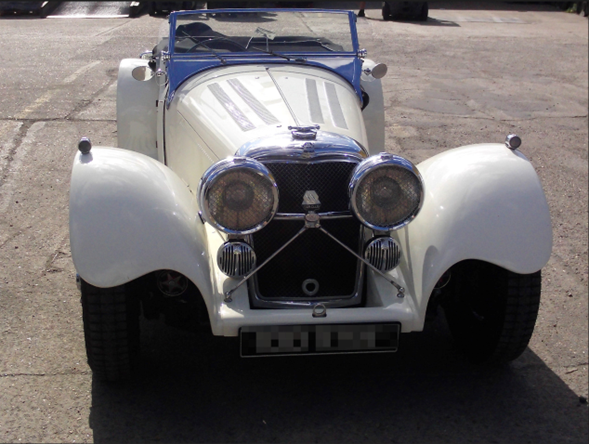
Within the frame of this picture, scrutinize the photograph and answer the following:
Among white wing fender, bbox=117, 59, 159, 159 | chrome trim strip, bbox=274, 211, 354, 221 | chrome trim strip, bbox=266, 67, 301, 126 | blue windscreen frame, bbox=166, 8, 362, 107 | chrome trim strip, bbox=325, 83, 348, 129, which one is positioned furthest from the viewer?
white wing fender, bbox=117, 59, 159, 159

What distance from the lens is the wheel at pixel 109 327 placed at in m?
2.94

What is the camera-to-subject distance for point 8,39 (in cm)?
500

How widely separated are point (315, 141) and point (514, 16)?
1612 cm

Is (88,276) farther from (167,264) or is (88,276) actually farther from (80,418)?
(80,418)

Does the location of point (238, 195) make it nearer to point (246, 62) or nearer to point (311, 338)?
point (311, 338)

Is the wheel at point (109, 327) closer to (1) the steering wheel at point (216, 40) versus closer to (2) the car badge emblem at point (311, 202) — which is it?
(2) the car badge emblem at point (311, 202)

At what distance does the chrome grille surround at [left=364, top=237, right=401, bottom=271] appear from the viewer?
3.01m

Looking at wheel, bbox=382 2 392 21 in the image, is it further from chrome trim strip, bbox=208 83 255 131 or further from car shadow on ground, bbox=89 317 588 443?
car shadow on ground, bbox=89 317 588 443

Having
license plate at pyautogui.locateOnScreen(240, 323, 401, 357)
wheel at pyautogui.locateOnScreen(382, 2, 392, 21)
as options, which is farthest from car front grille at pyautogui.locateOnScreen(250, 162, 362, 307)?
wheel at pyautogui.locateOnScreen(382, 2, 392, 21)

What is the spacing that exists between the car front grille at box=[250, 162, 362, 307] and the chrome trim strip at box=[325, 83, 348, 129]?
1.81ft

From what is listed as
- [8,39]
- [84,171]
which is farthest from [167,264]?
[8,39]

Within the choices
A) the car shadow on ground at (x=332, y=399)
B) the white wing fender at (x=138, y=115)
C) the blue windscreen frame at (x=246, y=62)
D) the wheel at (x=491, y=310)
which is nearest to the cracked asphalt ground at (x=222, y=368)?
the car shadow on ground at (x=332, y=399)

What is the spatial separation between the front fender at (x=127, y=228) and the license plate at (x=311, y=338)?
0.29 metres

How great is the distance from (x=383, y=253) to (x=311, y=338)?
479mm
